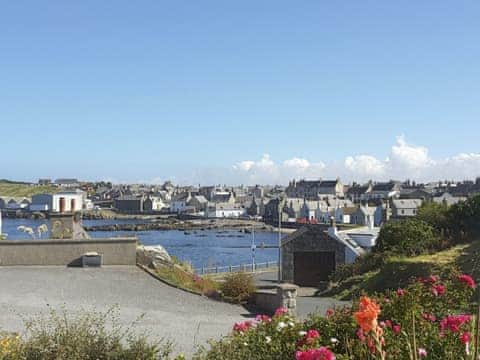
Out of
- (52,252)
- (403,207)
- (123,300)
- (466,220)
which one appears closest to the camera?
(123,300)

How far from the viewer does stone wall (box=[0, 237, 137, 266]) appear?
1738cm

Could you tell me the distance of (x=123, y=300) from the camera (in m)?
13.6

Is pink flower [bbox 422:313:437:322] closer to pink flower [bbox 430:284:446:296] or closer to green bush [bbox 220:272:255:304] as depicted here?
pink flower [bbox 430:284:446:296]

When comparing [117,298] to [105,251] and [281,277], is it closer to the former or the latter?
[105,251]

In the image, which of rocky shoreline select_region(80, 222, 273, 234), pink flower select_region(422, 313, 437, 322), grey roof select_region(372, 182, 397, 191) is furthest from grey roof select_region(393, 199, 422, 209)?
pink flower select_region(422, 313, 437, 322)

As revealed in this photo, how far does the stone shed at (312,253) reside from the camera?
29812 mm

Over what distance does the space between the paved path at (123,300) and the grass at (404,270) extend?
6.88 m

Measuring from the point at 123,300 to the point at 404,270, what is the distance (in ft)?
36.5

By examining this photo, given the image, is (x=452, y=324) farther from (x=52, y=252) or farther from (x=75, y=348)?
(x=52, y=252)

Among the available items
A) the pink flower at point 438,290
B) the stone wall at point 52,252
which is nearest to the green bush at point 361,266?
the stone wall at point 52,252

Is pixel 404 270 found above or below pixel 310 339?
below

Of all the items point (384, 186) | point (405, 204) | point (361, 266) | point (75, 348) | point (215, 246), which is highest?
point (384, 186)

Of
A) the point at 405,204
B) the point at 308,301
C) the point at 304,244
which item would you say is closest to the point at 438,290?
the point at 308,301

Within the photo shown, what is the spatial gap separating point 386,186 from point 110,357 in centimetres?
18325
